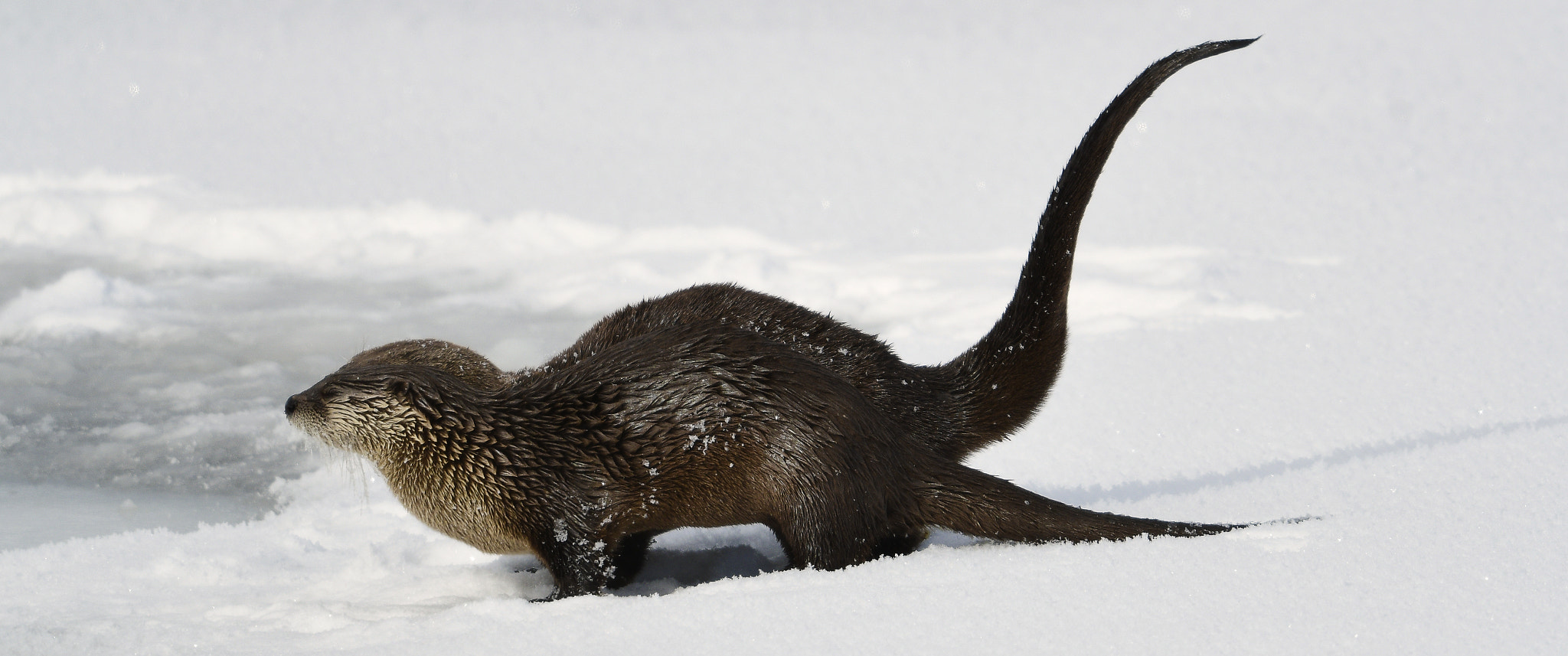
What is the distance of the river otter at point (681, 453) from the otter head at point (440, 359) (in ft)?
1.16

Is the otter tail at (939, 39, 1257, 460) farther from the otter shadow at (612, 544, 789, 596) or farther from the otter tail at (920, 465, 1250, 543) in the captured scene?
the otter shadow at (612, 544, 789, 596)

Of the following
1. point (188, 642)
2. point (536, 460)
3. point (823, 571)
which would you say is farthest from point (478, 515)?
point (823, 571)

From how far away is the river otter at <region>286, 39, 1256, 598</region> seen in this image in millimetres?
2748

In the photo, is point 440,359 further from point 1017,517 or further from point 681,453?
point 1017,517

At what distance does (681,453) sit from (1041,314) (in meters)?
1.13

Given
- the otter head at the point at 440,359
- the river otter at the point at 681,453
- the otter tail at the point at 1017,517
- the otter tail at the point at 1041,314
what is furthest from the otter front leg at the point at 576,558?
the otter tail at the point at 1041,314

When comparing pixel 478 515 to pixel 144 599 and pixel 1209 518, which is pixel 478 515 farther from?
pixel 1209 518

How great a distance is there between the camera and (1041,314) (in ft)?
10.8

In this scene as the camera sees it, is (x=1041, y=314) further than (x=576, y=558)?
Yes

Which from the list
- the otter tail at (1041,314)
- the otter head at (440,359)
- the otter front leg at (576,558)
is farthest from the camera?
the otter head at (440,359)

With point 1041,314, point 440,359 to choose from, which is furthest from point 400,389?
point 1041,314

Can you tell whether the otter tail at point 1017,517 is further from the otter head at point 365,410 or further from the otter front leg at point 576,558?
the otter head at point 365,410

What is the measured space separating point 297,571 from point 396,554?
280 millimetres

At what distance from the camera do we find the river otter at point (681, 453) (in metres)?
2.75
